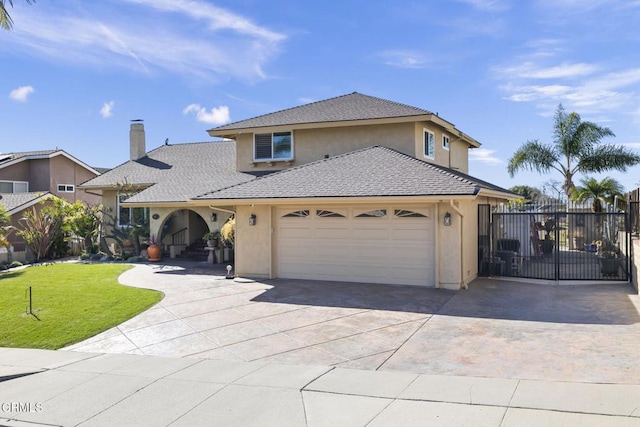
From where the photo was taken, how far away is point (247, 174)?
2164 cm

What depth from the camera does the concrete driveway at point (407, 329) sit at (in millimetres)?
7477

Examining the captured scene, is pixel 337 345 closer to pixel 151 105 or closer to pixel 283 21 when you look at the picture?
pixel 283 21

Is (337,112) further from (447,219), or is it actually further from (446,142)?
(447,219)

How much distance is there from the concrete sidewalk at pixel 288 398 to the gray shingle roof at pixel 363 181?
7082 millimetres

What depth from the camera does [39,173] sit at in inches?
1319

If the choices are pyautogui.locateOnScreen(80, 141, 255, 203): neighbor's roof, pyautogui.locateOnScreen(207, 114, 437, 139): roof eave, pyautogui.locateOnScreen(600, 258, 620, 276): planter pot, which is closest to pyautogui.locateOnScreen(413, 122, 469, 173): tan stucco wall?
pyautogui.locateOnScreen(207, 114, 437, 139): roof eave

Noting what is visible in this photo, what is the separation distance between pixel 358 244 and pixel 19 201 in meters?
20.7

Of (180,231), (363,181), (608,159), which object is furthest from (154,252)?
(608,159)

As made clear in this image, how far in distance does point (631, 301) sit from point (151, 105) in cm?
2535

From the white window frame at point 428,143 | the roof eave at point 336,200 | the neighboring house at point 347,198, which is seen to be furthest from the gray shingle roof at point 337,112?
the roof eave at point 336,200

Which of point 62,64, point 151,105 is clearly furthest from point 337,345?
point 151,105

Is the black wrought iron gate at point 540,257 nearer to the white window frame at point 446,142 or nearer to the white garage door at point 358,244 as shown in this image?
the white garage door at point 358,244

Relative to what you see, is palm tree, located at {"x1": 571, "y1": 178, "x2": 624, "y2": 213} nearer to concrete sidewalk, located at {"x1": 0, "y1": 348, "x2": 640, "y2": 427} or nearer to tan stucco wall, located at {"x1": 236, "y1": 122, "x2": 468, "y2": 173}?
tan stucco wall, located at {"x1": 236, "y1": 122, "x2": 468, "y2": 173}

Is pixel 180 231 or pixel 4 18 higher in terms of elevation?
pixel 4 18
